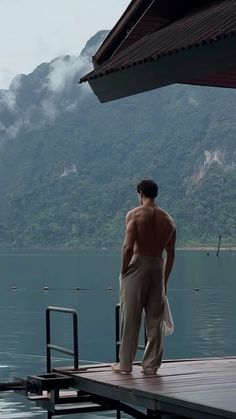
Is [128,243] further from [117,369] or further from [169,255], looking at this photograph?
[117,369]

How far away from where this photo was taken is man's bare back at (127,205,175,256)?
29.7ft

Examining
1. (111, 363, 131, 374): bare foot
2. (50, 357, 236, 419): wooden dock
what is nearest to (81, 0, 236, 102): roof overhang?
(50, 357, 236, 419): wooden dock

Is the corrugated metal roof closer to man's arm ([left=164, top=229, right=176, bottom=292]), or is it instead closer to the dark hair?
the dark hair

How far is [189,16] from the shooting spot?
8891mm

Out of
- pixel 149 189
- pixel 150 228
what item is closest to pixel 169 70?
pixel 149 189

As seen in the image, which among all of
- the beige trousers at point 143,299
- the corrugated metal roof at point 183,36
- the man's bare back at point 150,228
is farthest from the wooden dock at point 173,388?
the corrugated metal roof at point 183,36

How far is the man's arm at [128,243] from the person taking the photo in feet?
29.7

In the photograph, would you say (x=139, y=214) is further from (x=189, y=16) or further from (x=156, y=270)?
(x=189, y=16)

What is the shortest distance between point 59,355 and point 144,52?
29.9 m

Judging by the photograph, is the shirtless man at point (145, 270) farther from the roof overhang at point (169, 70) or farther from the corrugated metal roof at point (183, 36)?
the corrugated metal roof at point (183, 36)

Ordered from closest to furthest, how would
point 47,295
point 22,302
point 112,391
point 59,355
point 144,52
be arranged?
1. point 144,52
2. point 112,391
3. point 59,355
4. point 22,302
5. point 47,295

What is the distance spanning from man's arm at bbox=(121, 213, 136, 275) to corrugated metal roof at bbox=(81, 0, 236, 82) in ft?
4.55

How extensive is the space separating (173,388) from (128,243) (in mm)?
1465

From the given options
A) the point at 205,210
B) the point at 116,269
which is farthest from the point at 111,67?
the point at 205,210
